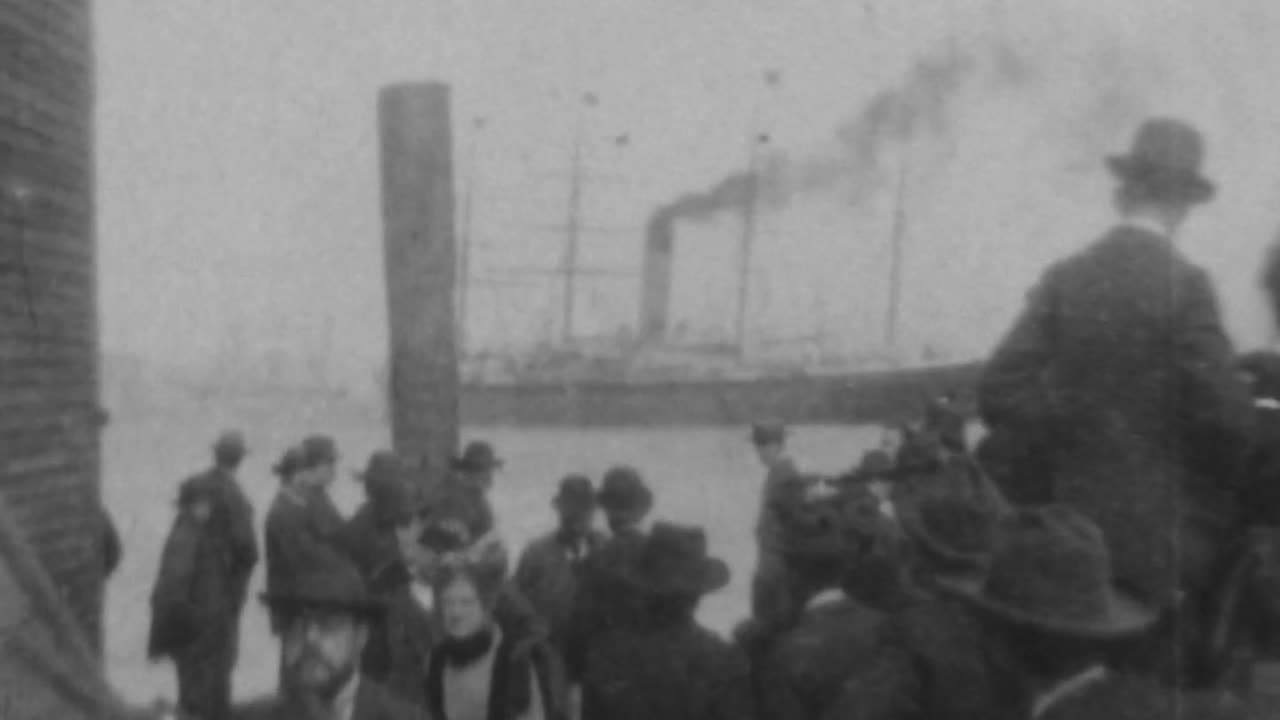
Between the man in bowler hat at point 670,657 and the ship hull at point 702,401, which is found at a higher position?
the man in bowler hat at point 670,657

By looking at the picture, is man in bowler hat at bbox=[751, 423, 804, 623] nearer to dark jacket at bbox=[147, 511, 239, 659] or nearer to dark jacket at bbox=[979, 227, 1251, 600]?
dark jacket at bbox=[979, 227, 1251, 600]

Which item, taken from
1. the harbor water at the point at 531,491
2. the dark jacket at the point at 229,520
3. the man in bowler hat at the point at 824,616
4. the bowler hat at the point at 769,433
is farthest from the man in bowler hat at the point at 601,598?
the harbor water at the point at 531,491

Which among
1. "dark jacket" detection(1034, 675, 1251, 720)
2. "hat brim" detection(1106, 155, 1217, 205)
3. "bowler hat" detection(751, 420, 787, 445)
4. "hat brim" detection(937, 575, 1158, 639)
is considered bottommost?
"bowler hat" detection(751, 420, 787, 445)

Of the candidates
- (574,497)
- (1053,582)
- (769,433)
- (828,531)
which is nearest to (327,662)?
(828,531)

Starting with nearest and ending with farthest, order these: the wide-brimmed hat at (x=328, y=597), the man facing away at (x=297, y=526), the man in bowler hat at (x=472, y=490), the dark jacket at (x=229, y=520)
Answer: the wide-brimmed hat at (x=328, y=597), the man in bowler hat at (x=472, y=490), the man facing away at (x=297, y=526), the dark jacket at (x=229, y=520)

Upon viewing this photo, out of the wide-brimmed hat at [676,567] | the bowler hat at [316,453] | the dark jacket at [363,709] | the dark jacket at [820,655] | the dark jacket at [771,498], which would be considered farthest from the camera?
the bowler hat at [316,453]

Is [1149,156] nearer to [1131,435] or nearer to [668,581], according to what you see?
[1131,435]

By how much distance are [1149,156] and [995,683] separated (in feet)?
4.68

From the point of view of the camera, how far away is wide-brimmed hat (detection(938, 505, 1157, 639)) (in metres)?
3.09

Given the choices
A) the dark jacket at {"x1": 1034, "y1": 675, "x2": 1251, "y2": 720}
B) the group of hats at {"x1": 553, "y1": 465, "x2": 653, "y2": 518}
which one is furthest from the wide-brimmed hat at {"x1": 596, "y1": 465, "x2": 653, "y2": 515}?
the dark jacket at {"x1": 1034, "y1": 675, "x2": 1251, "y2": 720}

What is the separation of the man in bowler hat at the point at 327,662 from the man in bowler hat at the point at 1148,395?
1.94 m

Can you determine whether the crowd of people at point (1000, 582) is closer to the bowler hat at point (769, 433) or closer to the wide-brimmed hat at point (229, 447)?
the bowler hat at point (769, 433)

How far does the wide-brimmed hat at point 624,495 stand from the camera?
6336 millimetres

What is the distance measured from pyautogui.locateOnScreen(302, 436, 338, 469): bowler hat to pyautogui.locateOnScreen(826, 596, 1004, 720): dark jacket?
14.7ft
